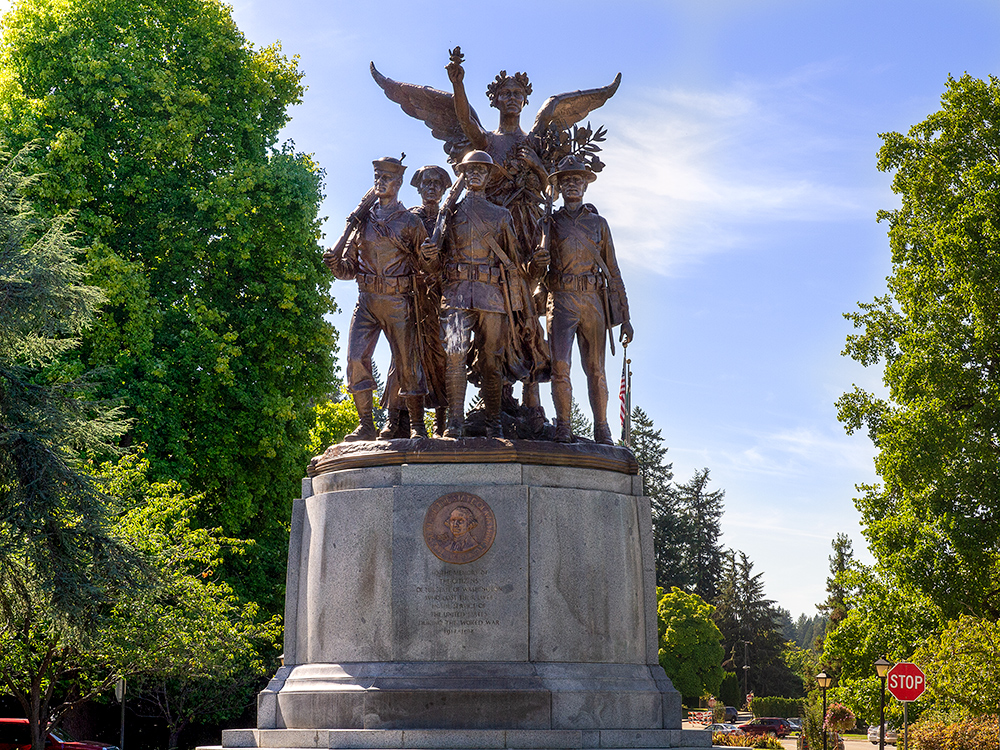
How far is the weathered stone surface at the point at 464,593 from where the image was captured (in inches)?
395

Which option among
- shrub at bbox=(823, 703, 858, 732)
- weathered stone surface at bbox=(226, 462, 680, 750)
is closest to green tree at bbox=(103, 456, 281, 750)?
weathered stone surface at bbox=(226, 462, 680, 750)

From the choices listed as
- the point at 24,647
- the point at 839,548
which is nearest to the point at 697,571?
the point at 839,548

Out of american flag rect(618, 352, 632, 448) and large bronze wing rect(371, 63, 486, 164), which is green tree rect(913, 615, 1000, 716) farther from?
large bronze wing rect(371, 63, 486, 164)

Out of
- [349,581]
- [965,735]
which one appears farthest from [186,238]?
[965,735]

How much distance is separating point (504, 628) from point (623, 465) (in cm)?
199

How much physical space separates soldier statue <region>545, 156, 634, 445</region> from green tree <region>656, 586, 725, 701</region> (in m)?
45.9

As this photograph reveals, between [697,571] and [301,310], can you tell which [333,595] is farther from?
[697,571]

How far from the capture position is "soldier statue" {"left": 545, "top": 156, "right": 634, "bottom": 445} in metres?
11.8

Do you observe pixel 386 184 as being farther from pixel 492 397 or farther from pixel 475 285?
pixel 492 397

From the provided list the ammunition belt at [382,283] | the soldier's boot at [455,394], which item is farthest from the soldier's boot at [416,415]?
the ammunition belt at [382,283]

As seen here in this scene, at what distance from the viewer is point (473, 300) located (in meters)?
11.2

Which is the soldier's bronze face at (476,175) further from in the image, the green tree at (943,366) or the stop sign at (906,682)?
the green tree at (943,366)

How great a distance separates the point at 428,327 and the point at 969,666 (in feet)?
51.2

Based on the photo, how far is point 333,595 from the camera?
34.7ft
